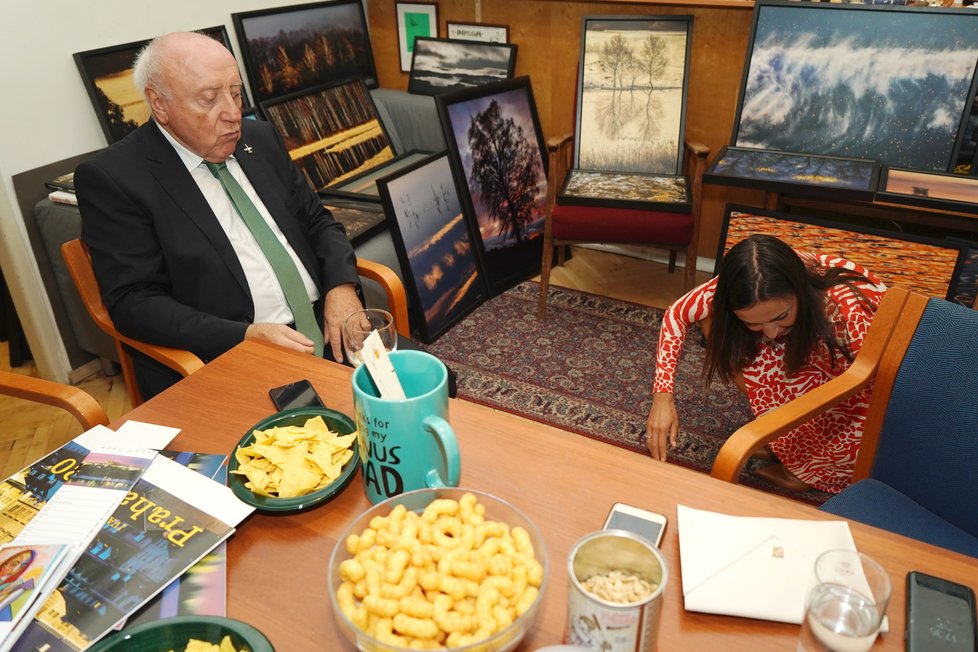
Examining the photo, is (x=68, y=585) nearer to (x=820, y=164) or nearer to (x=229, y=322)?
(x=229, y=322)

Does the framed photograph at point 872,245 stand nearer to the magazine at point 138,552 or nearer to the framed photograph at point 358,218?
the framed photograph at point 358,218

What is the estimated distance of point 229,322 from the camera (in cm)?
168

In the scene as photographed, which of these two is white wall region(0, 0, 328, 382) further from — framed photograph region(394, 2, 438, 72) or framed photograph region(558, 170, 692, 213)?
framed photograph region(558, 170, 692, 213)

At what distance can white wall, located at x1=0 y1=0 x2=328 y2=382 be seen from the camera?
2.62 m

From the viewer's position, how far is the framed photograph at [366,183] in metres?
3.43

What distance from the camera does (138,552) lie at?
944 mm

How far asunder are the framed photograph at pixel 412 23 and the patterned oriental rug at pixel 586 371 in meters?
1.66

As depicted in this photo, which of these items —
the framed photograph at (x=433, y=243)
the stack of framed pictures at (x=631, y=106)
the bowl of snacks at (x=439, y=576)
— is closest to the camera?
the bowl of snacks at (x=439, y=576)

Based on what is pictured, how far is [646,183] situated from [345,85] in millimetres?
1764

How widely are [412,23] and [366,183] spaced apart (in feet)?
3.67

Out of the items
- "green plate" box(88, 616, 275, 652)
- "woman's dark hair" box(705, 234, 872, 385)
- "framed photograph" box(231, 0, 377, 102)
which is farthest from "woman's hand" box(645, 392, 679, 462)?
"framed photograph" box(231, 0, 377, 102)

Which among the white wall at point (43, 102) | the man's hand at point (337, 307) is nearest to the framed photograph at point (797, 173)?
the man's hand at point (337, 307)

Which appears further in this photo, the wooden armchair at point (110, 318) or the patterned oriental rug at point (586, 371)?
the patterned oriental rug at point (586, 371)

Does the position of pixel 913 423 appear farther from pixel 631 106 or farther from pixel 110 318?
pixel 631 106
